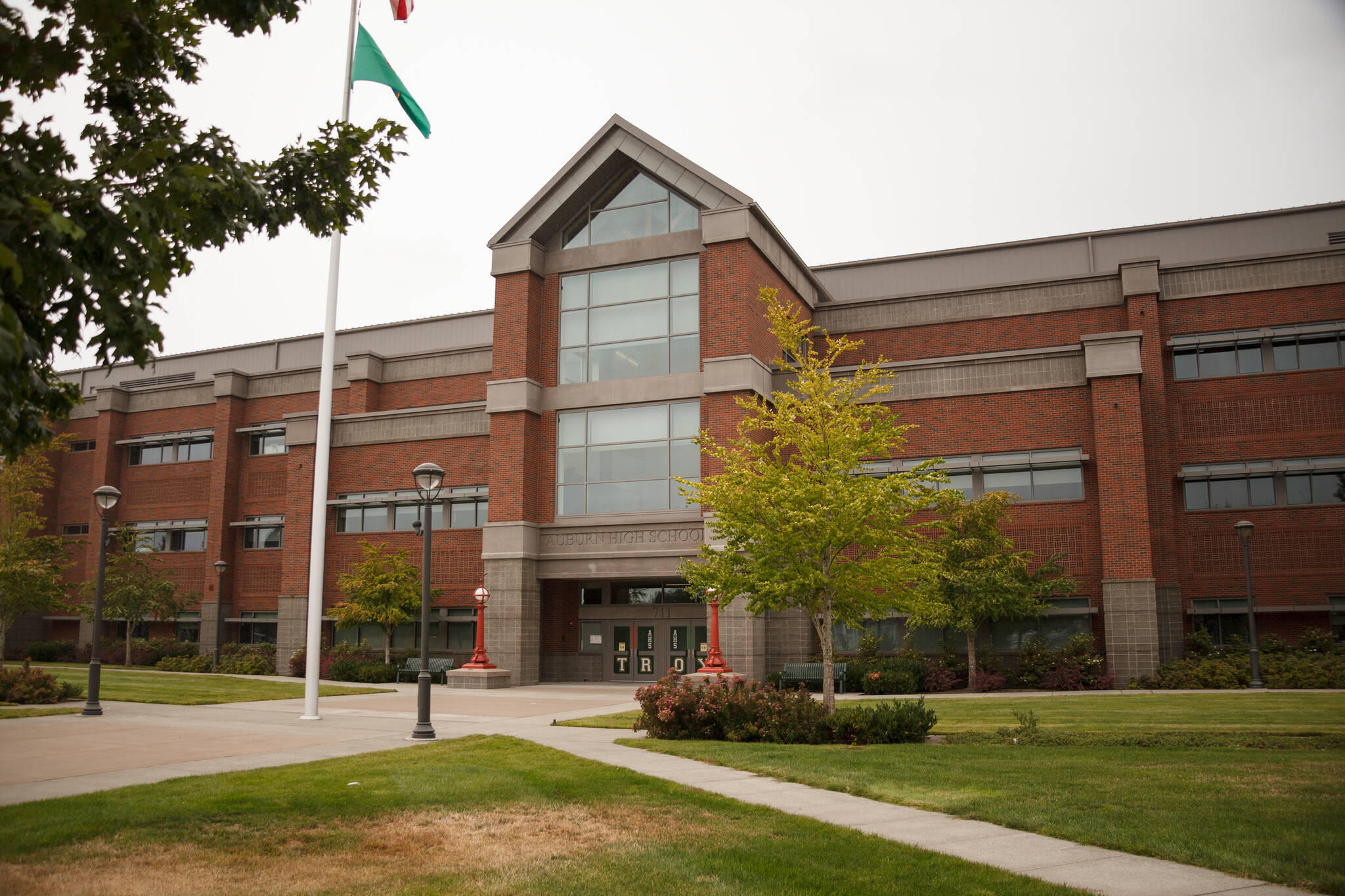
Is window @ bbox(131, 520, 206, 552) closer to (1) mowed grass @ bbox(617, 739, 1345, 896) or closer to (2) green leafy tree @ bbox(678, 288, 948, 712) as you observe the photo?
(2) green leafy tree @ bbox(678, 288, 948, 712)

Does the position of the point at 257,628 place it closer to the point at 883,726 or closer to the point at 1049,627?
the point at 1049,627

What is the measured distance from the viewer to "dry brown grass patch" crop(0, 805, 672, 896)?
712 cm

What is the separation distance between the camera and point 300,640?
1532 inches

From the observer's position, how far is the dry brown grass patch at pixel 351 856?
7121 mm

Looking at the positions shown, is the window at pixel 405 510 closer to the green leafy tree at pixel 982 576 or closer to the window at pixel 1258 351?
the green leafy tree at pixel 982 576

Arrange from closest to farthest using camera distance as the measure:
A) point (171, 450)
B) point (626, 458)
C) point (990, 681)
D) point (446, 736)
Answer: point (446, 736) → point (990, 681) → point (626, 458) → point (171, 450)

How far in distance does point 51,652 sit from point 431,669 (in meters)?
23.1

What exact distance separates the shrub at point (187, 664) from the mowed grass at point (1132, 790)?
32324 mm

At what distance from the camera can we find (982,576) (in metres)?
28.2

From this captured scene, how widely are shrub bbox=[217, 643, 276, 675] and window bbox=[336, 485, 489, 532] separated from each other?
6.07 m

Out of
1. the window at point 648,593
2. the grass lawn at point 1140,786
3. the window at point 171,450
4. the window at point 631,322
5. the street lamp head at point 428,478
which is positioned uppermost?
the window at point 631,322

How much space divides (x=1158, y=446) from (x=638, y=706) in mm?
19018

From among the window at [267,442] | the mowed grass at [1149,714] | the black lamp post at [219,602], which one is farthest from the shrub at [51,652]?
the mowed grass at [1149,714]

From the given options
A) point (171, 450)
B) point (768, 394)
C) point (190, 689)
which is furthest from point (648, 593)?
point (171, 450)
